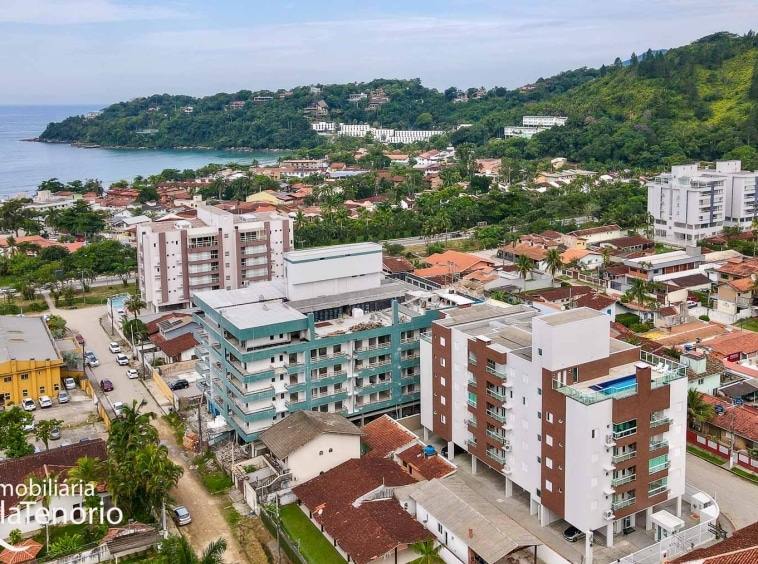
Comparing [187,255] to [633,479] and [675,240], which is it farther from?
[675,240]

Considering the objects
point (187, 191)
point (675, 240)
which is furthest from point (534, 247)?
point (187, 191)

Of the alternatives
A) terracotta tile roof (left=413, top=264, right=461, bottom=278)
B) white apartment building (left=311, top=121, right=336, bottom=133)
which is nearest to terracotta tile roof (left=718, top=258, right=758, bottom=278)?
terracotta tile roof (left=413, top=264, right=461, bottom=278)

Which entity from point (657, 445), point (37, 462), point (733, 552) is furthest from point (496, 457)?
point (37, 462)

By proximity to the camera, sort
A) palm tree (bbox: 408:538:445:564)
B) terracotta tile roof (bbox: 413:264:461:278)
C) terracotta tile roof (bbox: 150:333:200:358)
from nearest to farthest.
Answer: palm tree (bbox: 408:538:445:564) → terracotta tile roof (bbox: 150:333:200:358) → terracotta tile roof (bbox: 413:264:461:278)

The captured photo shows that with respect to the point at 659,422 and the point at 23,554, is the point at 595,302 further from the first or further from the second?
the point at 23,554

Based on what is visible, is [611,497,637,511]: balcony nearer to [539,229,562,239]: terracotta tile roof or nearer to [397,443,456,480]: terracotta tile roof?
[397,443,456,480]: terracotta tile roof

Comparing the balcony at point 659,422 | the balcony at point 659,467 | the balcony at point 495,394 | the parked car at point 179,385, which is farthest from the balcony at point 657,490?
the parked car at point 179,385
